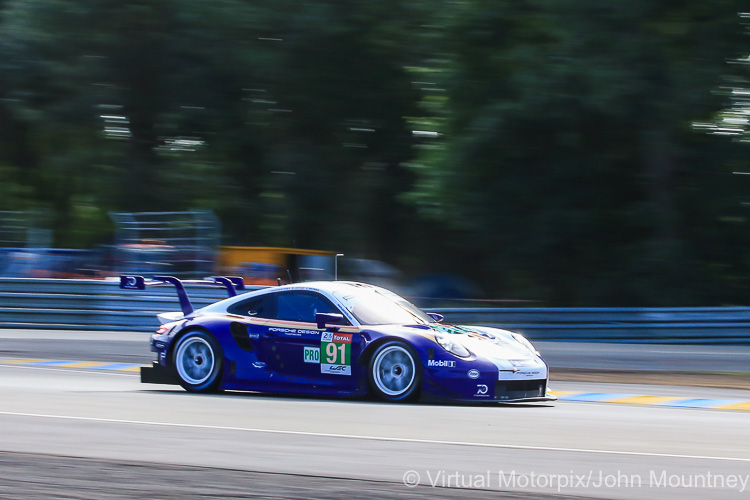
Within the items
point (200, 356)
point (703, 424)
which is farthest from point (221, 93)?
point (703, 424)

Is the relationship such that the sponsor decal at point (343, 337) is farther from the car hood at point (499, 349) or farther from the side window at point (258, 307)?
the side window at point (258, 307)

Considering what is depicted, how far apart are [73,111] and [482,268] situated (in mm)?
10168

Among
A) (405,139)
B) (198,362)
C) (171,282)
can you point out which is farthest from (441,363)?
(405,139)

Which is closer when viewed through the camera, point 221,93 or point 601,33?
point 601,33

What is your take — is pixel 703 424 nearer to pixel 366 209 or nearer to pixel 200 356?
pixel 200 356

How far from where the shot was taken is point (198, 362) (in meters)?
9.84

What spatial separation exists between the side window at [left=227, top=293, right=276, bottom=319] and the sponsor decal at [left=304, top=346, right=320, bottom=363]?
557 mm

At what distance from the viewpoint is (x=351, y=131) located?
23.1 metres

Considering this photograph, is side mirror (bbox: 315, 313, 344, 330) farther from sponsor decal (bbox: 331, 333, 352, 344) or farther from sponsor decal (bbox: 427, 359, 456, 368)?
sponsor decal (bbox: 427, 359, 456, 368)

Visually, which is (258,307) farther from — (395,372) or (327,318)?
(395,372)

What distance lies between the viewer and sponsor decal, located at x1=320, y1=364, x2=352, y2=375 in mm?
9039

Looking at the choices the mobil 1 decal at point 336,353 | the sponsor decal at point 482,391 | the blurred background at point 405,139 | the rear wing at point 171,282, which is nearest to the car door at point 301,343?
the mobil 1 decal at point 336,353

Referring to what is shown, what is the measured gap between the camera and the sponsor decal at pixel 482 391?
8.57m

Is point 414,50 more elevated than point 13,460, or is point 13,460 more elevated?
point 414,50
